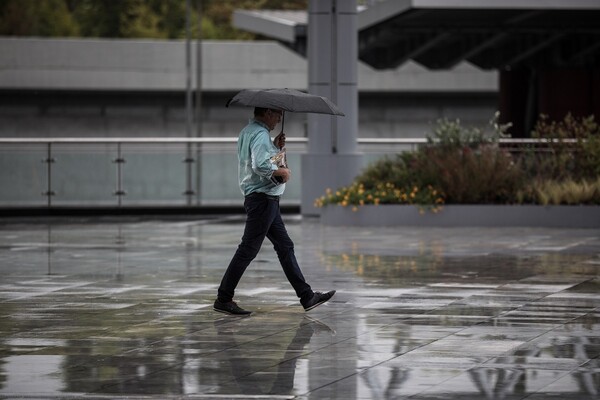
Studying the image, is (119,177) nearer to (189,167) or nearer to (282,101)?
(189,167)

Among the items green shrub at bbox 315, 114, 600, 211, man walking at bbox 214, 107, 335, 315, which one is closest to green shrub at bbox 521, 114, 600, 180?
green shrub at bbox 315, 114, 600, 211

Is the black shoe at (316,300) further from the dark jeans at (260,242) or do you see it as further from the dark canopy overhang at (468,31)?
the dark canopy overhang at (468,31)

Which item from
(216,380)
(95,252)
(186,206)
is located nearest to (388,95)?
(186,206)

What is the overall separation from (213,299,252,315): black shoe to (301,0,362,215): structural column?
1401cm

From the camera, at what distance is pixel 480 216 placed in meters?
24.3

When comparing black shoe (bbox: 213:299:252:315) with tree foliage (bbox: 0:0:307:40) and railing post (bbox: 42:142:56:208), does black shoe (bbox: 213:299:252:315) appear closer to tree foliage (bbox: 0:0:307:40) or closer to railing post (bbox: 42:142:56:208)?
railing post (bbox: 42:142:56:208)

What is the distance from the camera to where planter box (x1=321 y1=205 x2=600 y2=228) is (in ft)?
78.9

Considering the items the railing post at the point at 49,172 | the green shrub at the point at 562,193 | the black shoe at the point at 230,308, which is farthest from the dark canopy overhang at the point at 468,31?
the black shoe at the point at 230,308

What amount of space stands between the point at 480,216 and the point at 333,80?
14.3 feet

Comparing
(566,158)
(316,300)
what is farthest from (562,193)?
(316,300)

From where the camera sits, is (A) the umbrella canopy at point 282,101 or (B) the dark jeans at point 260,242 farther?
(B) the dark jeans at point 260,242

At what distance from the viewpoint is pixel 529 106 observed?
1602 inches

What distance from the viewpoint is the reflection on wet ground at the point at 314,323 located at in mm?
9562

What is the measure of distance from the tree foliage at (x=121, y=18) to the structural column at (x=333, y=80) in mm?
62899
